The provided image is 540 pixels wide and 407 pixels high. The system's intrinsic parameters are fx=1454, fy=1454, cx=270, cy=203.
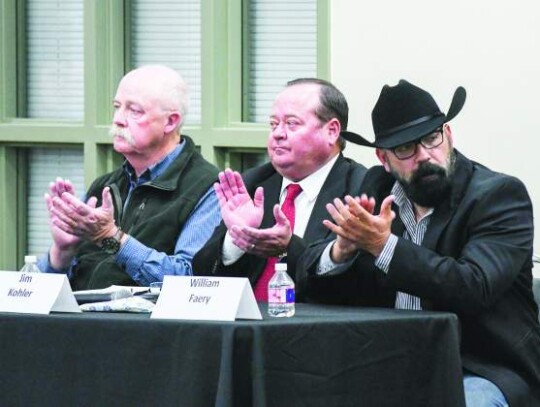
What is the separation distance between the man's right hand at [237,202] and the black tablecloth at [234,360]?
0.72 meters

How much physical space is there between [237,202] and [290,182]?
0.38 meters

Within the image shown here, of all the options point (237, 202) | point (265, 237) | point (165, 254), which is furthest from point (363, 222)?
point (165, 254)

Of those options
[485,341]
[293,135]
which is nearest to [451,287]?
[485,341]

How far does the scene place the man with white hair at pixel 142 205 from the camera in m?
5.58

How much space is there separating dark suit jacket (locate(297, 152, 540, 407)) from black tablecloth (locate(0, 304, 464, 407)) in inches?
6.5

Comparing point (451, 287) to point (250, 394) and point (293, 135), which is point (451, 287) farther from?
point (293, 135)

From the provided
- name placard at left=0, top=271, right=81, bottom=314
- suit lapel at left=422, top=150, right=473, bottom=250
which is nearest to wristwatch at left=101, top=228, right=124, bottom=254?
name placard at left=0, top=271, right=81, bottom=314

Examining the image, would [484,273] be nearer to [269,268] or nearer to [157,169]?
[269,268]

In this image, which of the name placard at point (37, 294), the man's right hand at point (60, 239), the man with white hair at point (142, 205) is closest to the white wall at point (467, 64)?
the man with white hair at point (142, 205)

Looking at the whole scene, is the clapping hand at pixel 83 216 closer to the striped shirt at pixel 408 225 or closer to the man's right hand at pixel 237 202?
the man's right hand at pixel 237 202

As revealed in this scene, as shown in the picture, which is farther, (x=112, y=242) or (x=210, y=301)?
(x=112, y=242)

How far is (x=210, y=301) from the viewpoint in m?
4.34

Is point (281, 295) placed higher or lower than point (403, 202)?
lower

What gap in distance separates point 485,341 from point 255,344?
93 cm
